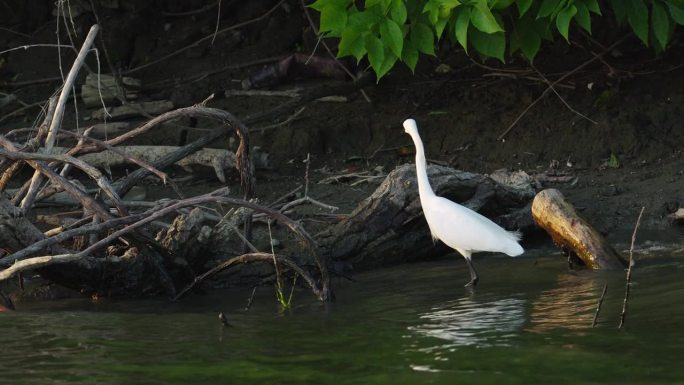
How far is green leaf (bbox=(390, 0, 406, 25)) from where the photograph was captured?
→ 7898 millimetres

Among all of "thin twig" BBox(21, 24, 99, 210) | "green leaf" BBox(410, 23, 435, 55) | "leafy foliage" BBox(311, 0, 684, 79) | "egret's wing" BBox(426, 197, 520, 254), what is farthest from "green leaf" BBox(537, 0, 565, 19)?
"thin twig" BBox(21, 24, 99, 210)

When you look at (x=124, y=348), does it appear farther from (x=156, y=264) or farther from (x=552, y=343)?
(x=552, y=343)

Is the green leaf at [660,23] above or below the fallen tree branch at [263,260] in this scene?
above

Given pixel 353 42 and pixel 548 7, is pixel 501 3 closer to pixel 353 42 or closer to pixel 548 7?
pixel 548 7

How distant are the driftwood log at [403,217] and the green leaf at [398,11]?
1101 millimetres

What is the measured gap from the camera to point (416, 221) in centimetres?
849

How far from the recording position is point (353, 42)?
8.08 metres

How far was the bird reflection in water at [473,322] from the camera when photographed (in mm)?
5784

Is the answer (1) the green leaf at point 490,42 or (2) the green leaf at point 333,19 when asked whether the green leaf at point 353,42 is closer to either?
(2) the green leaf at point 333,19

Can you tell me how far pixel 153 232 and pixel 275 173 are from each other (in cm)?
270

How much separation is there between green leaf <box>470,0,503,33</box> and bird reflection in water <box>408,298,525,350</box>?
1.84 m

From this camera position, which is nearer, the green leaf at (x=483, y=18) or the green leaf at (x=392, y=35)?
the green leaf at (x=483, y=18)

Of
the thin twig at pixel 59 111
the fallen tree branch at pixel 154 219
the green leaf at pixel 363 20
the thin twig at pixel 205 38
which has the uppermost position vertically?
the thin twig at pixel 205 38

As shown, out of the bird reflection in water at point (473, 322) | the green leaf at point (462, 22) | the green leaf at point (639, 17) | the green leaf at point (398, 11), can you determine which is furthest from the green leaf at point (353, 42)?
the green leaf at point (639, 17)
